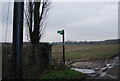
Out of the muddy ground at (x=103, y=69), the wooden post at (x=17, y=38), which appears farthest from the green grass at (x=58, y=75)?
the wooden post at (x=17, y=38)

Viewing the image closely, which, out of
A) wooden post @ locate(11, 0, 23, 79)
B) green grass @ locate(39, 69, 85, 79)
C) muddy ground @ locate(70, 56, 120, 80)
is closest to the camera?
wooden post @ locate(11, 0, 23, 79)

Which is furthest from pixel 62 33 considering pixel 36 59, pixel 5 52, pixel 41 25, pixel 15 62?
pixel 15 62

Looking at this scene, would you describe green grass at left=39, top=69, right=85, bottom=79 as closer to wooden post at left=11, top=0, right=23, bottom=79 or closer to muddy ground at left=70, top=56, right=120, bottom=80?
muddy ground at left=70, top=56, right=120, bottom=80

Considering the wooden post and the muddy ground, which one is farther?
the muddy ground

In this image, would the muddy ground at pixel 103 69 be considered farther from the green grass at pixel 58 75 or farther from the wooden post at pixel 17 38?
the wooden post at pixel 17 38

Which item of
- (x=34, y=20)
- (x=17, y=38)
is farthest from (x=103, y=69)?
(x=17, y=38)

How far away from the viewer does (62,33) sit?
17922mm

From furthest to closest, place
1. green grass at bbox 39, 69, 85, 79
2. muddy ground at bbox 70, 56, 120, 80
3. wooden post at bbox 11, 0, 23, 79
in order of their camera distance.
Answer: muddy ground at bbox 70, 56, 120, 80 → green grass at bbox 39, 69, 85, 79 → wooden post at bbox 11, 0, 23, 79

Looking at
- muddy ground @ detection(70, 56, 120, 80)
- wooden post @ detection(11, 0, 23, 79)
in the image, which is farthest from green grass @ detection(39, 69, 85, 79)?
wooden post @ detection(11, 0, 23, 79)

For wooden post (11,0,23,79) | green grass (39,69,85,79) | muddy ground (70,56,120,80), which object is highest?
wooden post (11,0,23,79)

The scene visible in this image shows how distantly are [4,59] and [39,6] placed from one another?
666 centimetres

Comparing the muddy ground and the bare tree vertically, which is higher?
the bare tree

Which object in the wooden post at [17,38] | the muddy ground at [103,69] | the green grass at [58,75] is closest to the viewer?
the wooden post at [17,38]

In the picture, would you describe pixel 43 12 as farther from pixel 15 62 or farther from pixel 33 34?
pixel 15 62
